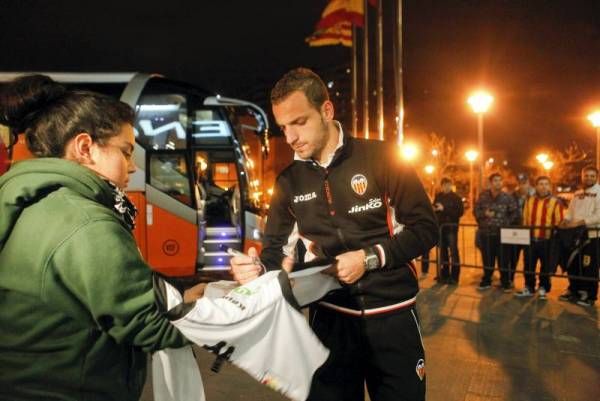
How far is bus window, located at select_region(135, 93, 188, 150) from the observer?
9.40m

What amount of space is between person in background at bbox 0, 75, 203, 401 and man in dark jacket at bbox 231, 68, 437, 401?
31.3 inches

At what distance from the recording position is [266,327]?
1737 mm

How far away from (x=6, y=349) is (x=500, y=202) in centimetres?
902

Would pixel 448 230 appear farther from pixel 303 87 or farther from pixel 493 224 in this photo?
pixel 303 87

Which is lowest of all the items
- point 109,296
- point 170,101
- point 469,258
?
point 469,258

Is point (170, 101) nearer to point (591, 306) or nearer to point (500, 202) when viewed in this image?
point (500, 202)

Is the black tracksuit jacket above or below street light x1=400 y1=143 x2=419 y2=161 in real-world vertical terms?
below

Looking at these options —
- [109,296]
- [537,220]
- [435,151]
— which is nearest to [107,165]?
[109,296]

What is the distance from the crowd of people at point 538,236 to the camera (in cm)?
777

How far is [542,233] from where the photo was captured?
8.37 metres

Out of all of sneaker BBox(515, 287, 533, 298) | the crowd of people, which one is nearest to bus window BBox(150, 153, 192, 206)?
the crowd of people

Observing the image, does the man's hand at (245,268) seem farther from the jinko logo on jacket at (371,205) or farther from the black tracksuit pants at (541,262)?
the black tracksuit pants at (541,262)

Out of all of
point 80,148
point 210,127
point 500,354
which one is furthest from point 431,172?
point 80,148

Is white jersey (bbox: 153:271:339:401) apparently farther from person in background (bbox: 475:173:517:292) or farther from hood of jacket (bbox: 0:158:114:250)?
person in background (bbox: 475:173:517:292)
